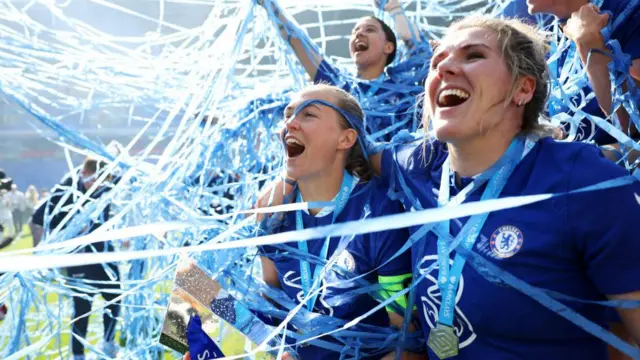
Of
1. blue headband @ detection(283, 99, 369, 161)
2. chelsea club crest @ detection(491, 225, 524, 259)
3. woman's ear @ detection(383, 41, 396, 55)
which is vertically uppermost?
woman's ear @ detection(383, 41, 396, 55)

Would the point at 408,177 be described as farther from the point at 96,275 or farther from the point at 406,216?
the point at 96,275

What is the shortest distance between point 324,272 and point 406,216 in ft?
1.45

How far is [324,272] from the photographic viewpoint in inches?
51.0

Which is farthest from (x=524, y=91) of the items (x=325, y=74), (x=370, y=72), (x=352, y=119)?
(x=370, y=72)

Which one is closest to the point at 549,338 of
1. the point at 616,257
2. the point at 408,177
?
the point at 616,257

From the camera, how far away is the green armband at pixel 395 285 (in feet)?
4.17

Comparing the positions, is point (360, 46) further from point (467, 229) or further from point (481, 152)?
point (467, 229)

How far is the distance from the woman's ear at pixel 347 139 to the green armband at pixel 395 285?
357mm

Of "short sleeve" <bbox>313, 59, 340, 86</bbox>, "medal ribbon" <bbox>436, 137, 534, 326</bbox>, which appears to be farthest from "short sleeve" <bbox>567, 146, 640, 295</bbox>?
"short sleeve" <bbox>313, 59, 340, 86</bbox>

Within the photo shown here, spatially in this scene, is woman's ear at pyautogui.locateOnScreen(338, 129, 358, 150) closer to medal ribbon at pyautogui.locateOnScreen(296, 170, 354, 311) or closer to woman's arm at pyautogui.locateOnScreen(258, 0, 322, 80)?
medal ribbon at pyautogui.locateOnScreen(296, 170, 354, 311)

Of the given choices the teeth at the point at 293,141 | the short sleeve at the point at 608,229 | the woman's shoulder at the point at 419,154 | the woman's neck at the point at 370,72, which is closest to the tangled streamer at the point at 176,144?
the woman's neck at the point at 370,72

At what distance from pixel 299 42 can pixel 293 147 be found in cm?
75

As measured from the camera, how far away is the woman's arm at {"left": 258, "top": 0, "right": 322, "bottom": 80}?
2096 mm

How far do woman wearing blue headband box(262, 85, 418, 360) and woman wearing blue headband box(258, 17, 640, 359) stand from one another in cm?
15
